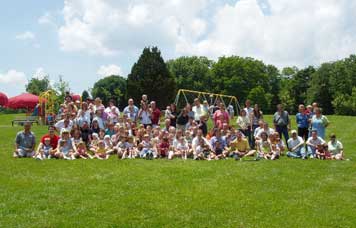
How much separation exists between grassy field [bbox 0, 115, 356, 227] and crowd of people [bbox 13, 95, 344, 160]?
1.64m

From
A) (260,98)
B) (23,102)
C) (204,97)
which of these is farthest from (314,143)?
(260,98)

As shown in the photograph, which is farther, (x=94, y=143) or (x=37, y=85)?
(x=37, y=85)

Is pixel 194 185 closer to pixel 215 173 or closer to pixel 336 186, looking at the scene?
pixel 215 173

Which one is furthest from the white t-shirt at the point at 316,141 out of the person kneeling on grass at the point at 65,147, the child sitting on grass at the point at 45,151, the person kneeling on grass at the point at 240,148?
the child sitting on grass at the point at 45,151

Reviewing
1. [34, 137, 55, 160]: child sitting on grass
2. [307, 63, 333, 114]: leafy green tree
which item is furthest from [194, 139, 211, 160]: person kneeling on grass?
[307, 63, 333, 114]: leafy green tree

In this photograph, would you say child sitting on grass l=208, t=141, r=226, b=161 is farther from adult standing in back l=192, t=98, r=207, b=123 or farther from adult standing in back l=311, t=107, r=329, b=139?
adult standing in back l=311, t=107, r=329, b=139

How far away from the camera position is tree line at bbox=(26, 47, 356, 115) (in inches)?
2636

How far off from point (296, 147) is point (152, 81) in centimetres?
3974

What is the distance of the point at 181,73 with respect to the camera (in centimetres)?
8500

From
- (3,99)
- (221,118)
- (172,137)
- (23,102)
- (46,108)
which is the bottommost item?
(172,137)

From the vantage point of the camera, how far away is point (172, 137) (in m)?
15.4

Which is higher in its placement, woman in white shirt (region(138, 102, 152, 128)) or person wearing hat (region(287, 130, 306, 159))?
woman in white shirt (region(138, 102, 152, 128))

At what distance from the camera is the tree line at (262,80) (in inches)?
2636

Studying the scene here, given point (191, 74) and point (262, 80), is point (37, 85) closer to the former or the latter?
point (191, 74)
